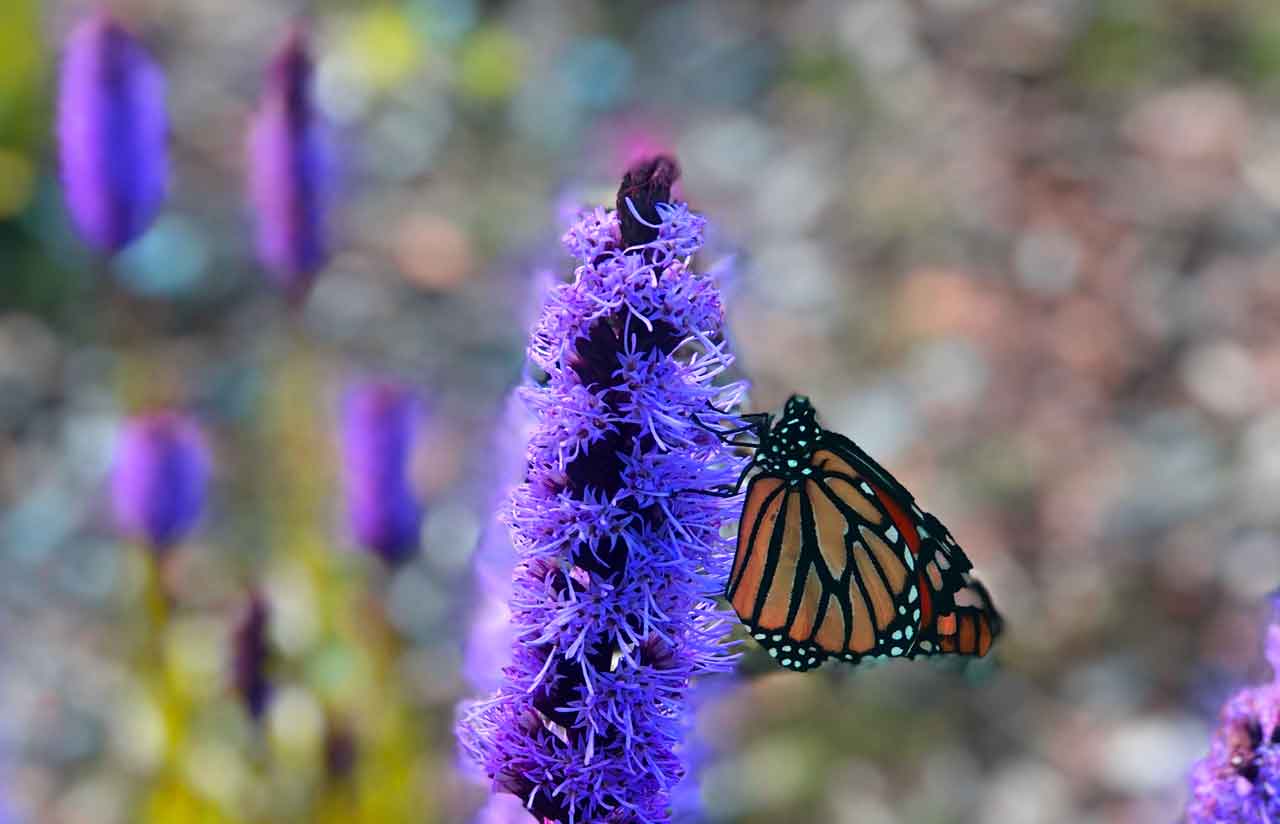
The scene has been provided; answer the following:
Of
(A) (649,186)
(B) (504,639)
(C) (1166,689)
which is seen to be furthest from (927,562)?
(C) (1166,689)

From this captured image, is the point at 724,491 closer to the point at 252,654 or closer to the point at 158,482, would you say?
the point at 252,654

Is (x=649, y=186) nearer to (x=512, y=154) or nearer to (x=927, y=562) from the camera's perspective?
(x=927, y=562)

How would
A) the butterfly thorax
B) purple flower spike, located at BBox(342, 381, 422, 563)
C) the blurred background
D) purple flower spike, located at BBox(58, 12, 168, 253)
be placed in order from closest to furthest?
1. the butterfly thorax
2. purple flower spike, located at BBox(58, 12, 168, 253)
3. purple flower spike, located at BBox(342, 381, 422, 563)
4. the blurred background

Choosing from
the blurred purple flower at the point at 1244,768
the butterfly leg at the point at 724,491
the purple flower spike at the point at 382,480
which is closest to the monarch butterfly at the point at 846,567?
the butterfly leg at the point at 724,491

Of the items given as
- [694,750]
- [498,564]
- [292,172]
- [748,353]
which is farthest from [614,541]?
[748,353]

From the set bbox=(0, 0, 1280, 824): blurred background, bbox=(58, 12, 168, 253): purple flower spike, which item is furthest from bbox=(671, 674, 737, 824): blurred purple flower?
bbox=(58, 12, 168, 253): purple flower spike

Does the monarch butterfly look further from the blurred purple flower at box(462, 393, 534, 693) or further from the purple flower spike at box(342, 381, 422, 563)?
the purple flower spike at box(342, 381, 422, 563)

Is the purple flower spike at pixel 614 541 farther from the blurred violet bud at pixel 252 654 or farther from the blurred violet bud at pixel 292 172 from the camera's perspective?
the blurred violet bud at pixel 292 172
